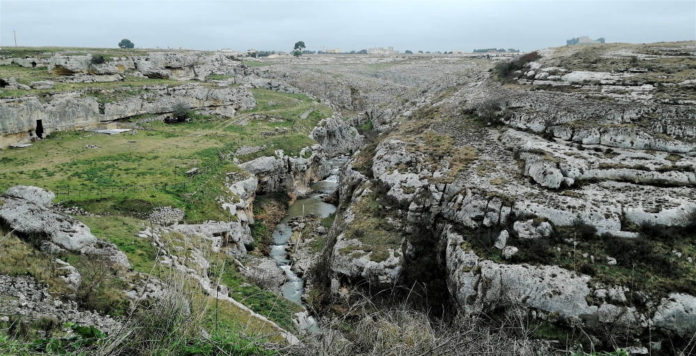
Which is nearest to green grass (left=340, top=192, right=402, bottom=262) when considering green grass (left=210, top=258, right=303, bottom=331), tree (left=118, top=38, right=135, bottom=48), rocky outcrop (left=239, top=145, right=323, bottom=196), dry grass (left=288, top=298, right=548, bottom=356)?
green grass (left=210, top=258, right=303, bottom=331)

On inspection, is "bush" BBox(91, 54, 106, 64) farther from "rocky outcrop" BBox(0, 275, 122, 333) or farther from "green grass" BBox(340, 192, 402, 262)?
"rocky outcrop" BBox(0, 275, 122, 333)

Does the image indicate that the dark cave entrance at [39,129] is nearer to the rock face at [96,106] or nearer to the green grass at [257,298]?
the rock face at [96,106]

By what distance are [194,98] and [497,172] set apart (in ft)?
154

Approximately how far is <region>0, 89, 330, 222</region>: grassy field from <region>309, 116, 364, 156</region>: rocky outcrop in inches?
155

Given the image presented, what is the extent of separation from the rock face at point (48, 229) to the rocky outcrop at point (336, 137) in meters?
42.2

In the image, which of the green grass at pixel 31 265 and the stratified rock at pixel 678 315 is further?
the stratified rock at pixel 678 315

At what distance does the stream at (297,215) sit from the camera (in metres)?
24.8

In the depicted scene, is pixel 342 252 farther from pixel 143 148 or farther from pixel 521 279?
pixel 143 148

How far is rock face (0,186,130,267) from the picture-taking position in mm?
13016

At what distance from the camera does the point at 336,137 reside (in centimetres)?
6225

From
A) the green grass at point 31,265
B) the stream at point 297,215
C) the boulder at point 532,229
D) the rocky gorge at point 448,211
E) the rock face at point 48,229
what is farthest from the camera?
the stream at point 297,215

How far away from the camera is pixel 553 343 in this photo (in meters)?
15.4

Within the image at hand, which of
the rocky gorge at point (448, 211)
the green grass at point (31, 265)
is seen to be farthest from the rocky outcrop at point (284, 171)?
the green grass at point (31, 265)

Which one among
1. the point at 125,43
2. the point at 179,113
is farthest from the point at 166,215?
the point at 125,43
